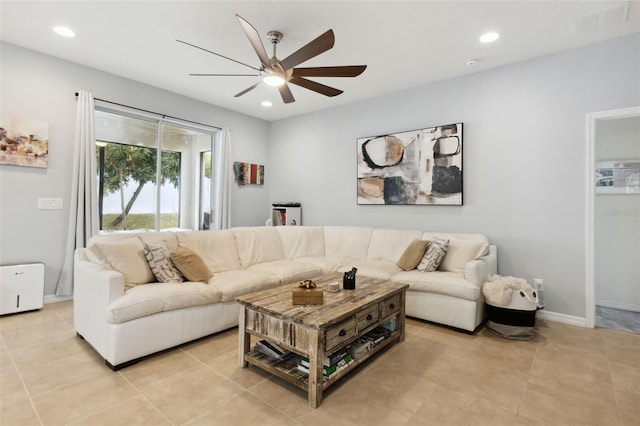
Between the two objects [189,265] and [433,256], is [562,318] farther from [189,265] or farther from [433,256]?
[189,265]

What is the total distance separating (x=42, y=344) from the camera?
2557 millimetres

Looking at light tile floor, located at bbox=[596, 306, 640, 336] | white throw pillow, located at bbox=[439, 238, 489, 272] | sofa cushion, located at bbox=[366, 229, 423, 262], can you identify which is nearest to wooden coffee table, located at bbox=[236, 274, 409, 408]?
white throw pillow, located at bbox=[439, 238, 489, 272]

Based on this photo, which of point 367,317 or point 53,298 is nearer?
point 367,317

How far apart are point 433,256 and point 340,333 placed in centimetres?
181

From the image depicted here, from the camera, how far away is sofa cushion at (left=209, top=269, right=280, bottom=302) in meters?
2.83

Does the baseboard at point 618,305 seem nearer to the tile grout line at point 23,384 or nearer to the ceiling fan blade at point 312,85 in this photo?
the ceiling fan blade at point 312,85

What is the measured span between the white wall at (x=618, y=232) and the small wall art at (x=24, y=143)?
637 centimetres

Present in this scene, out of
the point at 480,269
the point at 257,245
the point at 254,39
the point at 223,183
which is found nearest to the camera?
the point at 254,39

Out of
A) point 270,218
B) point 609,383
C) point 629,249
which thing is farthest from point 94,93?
point 629,249

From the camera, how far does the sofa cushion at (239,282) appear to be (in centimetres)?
283

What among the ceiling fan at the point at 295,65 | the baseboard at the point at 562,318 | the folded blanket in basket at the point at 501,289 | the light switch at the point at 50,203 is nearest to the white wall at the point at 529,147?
the baseboard at the point at 562,318

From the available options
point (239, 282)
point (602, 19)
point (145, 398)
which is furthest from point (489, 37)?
point (145, 398)

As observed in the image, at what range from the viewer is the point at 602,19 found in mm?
2643

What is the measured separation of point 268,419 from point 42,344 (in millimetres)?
2166
